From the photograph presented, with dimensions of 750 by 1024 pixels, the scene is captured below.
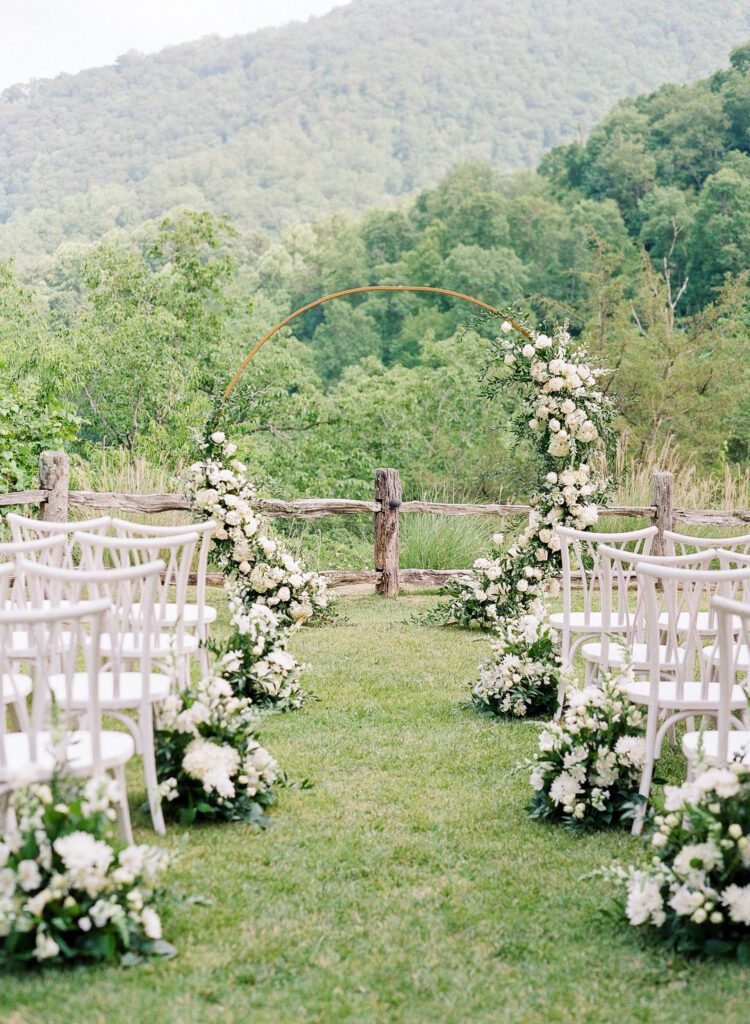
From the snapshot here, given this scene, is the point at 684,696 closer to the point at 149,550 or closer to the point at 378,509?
the point at 149,550

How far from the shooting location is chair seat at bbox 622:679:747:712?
11.5ft

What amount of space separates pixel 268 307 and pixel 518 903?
2542 centimetres

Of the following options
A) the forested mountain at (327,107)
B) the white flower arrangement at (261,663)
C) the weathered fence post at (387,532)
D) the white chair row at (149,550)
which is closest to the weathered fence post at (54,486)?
the weathered fence post at (387,532)

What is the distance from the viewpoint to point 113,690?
3.25 metres

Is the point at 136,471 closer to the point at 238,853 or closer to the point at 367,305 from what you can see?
the point at 238,853

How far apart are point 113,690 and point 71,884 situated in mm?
845

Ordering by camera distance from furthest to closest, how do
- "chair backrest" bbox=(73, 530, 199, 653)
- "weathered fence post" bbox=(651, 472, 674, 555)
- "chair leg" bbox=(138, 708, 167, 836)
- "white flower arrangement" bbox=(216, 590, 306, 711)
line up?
1. "weathered fence post" bbox=(651, 472, 674, 555)
2. "white flower arrangement" bbox=(216, 590, 306, 711)
3. "chair backrest" bbox=(73, 530, 199, 653)
4. "chair leg" bbox=(138, 708, 167, 836)

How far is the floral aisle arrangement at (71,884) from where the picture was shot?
245 cm

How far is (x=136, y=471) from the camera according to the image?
9.23 meters

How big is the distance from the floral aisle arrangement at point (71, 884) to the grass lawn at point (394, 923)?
0.07 m

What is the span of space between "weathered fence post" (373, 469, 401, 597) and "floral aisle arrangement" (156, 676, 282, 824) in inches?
197

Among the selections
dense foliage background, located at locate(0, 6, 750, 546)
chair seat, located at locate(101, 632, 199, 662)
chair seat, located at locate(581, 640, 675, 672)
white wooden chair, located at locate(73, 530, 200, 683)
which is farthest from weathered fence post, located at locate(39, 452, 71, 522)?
chair seat, located at locate(581, 640, 675, 672)

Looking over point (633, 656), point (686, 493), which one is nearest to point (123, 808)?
point (633, 656)

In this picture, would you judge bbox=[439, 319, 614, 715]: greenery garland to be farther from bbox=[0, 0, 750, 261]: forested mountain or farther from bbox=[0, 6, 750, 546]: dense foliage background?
bbox=[0, 0, 750, 261]: forested mountain
